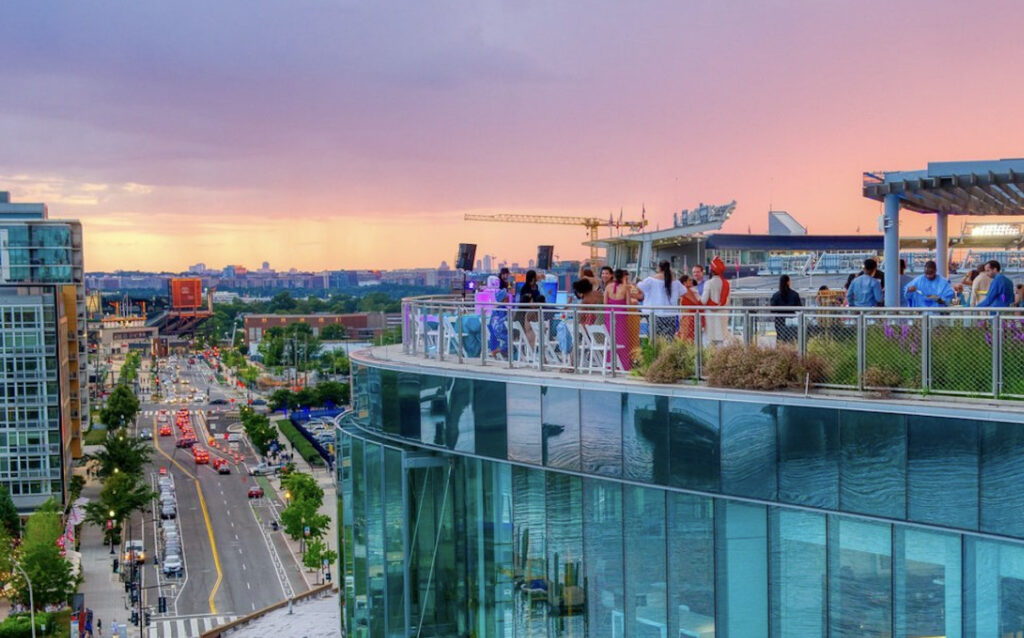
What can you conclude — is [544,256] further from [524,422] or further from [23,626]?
[23,626]

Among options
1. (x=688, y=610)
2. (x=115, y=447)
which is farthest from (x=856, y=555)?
(x=115, y=447)

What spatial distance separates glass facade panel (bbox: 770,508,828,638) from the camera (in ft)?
41.3

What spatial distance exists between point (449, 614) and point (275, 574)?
4658 cm

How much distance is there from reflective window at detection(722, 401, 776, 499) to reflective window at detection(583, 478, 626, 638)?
5.94 feet

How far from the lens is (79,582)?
56.5 metres

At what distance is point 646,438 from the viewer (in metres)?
14.2

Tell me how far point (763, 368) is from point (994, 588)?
3460mm

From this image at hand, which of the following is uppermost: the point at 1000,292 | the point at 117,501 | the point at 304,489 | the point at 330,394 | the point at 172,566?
A: the point at 1000,292

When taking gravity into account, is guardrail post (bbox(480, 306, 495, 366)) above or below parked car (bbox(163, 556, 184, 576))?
above

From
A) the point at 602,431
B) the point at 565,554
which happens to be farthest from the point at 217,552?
the point at 602,431

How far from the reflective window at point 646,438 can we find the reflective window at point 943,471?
3153mm

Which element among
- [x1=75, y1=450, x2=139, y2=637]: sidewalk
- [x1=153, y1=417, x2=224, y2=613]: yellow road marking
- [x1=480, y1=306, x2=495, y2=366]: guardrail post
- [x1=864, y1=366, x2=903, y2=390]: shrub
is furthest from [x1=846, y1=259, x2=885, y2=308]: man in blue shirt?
[x1=153, y1=417, x2=224, y2=613]: yellow road marking

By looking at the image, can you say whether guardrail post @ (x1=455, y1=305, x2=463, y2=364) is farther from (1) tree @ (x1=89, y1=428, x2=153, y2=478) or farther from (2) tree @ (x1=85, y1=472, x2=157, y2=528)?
(1) tree @ (x1=89, y1=428, x2=153, y2=478)

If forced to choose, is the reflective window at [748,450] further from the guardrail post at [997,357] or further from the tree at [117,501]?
the tree at [117,501]
